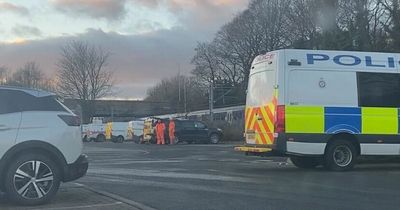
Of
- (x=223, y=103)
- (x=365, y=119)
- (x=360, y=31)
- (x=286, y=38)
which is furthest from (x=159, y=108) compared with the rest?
(x=365, y=119)

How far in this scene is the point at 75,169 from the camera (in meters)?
9.02

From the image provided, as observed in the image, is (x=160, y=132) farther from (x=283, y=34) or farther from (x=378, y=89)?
(x=283, y=34)

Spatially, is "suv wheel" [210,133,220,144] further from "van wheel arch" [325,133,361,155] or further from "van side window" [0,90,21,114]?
"van side window" [0,90,21,114]

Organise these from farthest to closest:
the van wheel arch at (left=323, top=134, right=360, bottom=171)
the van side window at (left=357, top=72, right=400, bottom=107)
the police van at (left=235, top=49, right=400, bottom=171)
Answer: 1. the van side window at (left=357, top=72, right=400, bottom=107)
2. the van wheel arch at (left=323, top=134, right=360, bottom=171)
3. the police van at (left=235, top=49, right=400, bottom=171)

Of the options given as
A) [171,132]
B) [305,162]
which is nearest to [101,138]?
[171,132]

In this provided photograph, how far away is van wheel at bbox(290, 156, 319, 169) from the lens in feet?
51.1

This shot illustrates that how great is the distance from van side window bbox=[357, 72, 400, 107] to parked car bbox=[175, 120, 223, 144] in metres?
25.1

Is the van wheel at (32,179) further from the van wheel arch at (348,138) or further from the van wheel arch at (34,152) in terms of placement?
the van wheel arch at (348,138)

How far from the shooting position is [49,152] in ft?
28.7

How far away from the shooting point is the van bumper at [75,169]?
8.91 m

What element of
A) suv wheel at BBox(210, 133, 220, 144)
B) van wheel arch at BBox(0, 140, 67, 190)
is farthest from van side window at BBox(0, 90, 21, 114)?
suv wheel at BBox(210, 133, 220, 144)

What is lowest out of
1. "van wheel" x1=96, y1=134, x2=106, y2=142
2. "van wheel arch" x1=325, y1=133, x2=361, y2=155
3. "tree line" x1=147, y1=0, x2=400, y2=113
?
"van wheel arch" x1=325, y1=133, x2=361, y2=155

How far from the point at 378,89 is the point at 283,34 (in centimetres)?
5030

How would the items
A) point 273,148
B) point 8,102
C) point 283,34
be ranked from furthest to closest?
point 283,34 < point 273,148 < point 8,102
